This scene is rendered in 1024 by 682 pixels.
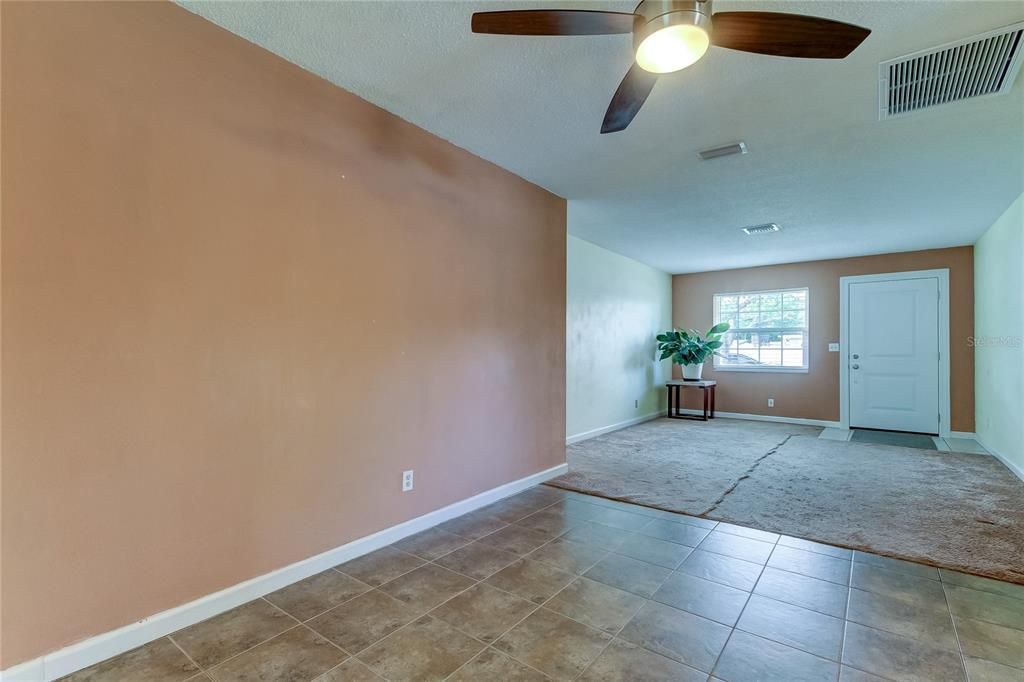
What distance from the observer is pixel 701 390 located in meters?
7.59

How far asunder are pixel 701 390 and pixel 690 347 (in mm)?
942

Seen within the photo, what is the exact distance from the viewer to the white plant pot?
23.5ft

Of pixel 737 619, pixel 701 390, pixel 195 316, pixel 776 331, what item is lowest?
pixel 737 619

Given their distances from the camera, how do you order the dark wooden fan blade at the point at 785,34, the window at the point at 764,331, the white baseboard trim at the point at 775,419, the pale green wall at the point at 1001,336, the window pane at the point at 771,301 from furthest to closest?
1. the window pane at the point at 771,301
2. the window at the point at 764,331
3. the white baseboard trim at the point at 775,419
4. the pale green wall at the point at 1001,336
5. the dark wooden fan blade at the point at 785,34

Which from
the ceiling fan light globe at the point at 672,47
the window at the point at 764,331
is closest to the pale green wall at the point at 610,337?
the window at the point at 764,331

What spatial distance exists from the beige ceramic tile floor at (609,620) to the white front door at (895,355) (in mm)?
4780

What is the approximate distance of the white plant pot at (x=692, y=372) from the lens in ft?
23.5

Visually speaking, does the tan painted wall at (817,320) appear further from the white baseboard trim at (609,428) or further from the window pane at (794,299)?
the white baseboard trim at (609,428)

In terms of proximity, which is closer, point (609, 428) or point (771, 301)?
point (609, 428)

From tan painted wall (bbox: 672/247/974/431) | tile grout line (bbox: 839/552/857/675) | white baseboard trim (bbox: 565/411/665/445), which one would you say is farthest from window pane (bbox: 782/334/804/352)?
tile grout line (bbox: 839/552/857/675)

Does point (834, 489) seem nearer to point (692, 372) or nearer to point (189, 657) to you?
point (692, 372)

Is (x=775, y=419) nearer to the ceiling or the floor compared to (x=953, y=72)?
nearer to the floor

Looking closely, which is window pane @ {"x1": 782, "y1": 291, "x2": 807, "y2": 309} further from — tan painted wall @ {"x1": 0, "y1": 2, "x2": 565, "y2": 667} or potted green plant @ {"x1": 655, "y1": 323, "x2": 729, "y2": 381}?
tan painted wall @ {"x1": 0, "y1": 2, "x2": 565, "y2": 667}

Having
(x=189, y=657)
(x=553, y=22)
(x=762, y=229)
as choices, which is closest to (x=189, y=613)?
(x=189, y=657)
